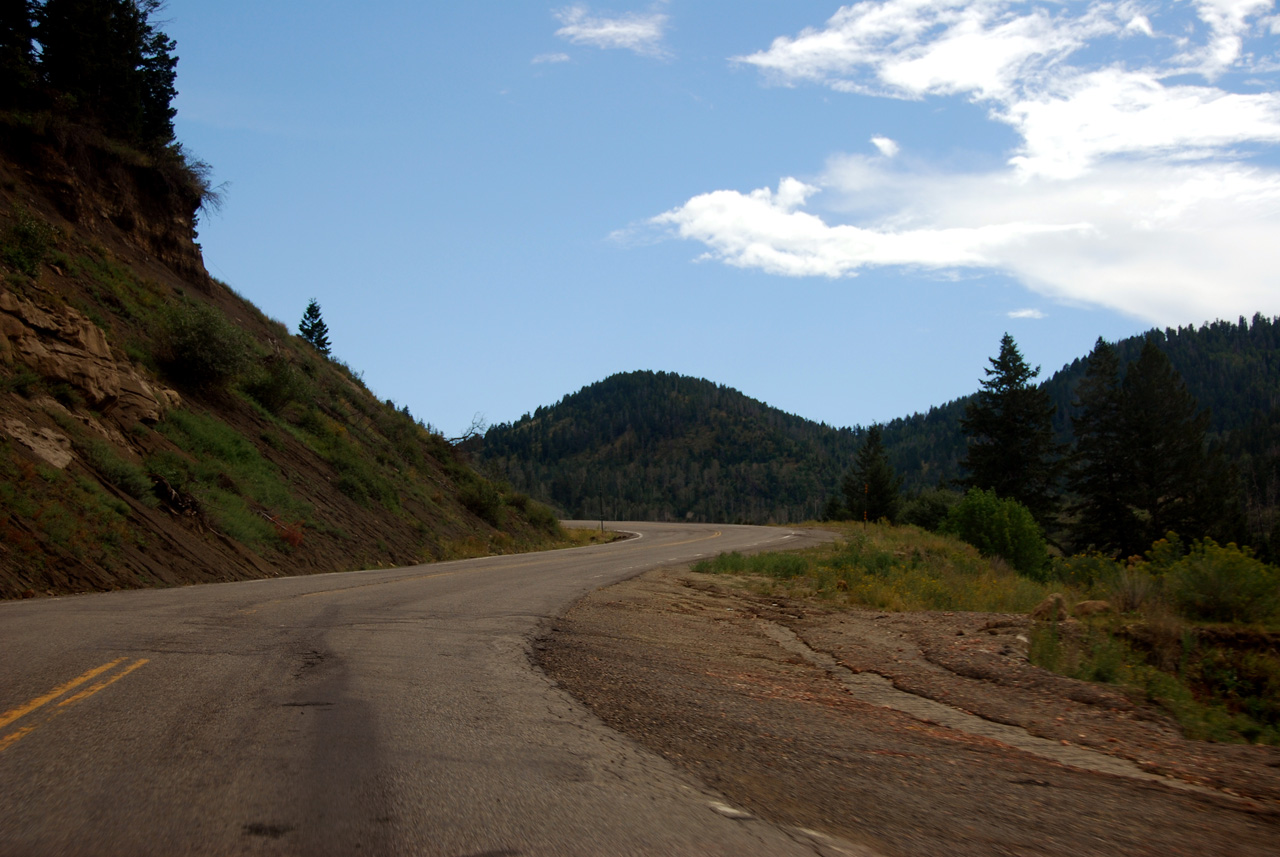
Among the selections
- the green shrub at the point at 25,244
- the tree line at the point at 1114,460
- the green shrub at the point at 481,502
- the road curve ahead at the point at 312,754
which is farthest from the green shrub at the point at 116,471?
the tree line at the point at 1114,460

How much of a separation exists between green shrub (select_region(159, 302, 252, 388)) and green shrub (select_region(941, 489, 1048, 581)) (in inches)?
1077

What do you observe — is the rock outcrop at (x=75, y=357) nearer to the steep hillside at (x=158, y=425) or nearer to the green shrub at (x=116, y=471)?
the steep hillside at (x=158, y=425)

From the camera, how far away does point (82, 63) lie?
1129 inches

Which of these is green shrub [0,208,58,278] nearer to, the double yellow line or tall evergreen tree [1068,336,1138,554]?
the double yellow line

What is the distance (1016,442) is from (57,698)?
53.4m

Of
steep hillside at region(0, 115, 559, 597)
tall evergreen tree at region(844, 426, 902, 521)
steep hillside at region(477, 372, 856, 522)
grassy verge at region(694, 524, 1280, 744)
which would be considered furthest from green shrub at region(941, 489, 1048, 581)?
steep hillside at region(477, 372, 856, 522)

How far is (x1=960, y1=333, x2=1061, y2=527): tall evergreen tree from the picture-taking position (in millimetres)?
50375

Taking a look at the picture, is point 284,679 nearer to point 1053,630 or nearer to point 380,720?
point 380,720

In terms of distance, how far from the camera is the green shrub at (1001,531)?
31.6 metres

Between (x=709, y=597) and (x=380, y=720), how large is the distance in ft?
36.7

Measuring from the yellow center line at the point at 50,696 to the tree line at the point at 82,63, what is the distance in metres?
28.1

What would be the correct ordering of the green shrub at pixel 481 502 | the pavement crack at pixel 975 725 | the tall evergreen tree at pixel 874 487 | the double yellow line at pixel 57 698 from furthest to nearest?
the tall evergreen tree at pixel 874 487 → the green shrub at pixel 481 502 → the pavement crack at pixel 975 725 → the double yellow line at pixel 57 698

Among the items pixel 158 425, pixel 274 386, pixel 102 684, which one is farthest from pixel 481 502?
pixel 102 684

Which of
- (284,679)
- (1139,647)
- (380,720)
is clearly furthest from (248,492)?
(1139,647)
